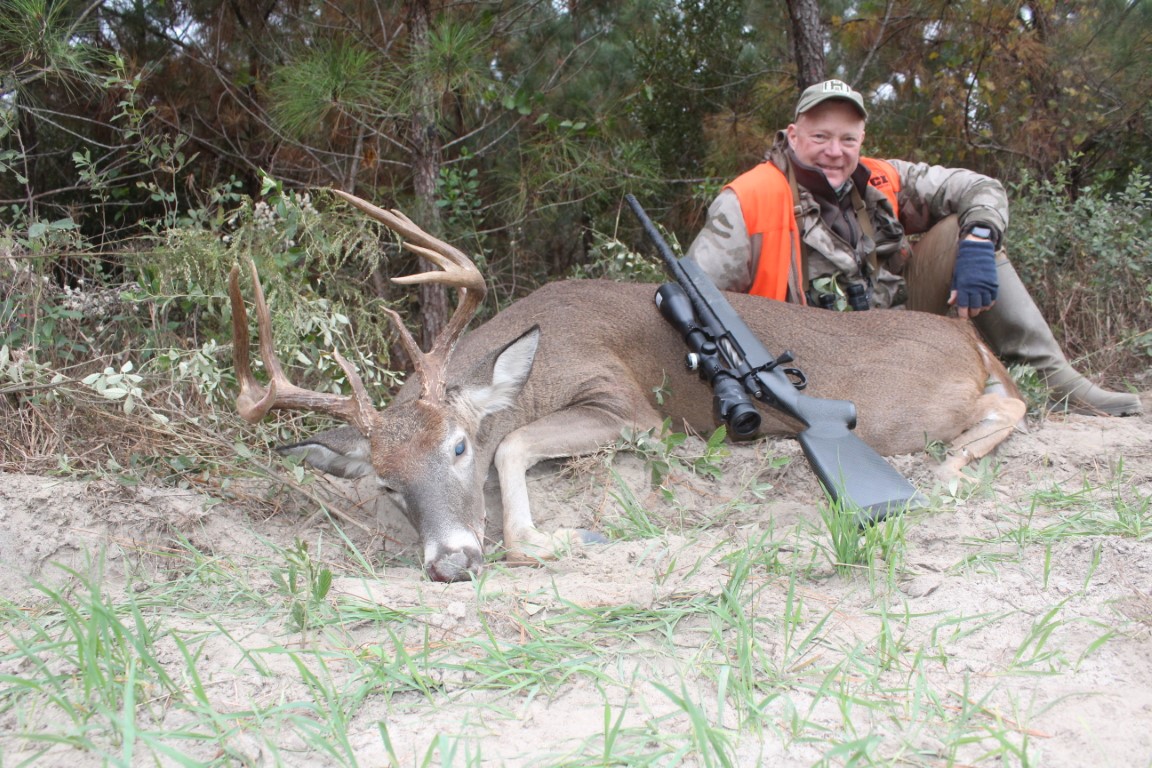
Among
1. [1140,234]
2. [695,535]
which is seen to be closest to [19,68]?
[695,535]

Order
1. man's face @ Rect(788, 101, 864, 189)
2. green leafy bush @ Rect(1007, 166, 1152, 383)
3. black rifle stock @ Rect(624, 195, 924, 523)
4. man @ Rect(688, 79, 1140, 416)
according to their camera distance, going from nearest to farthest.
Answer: black rifle stock @ Rect(624, 195, 924, 523)
man @ Rect(688, 79, 1140, 416)
man's face @ Rect(788, 101, 864, 189)
green leafy bush @ Rect(1007, 166, 1152, 383)

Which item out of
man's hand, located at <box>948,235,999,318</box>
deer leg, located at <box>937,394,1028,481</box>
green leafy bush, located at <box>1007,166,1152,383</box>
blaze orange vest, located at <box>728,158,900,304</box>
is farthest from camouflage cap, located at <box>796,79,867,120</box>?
deer leg, located at <box>937,394,1028,481</box>

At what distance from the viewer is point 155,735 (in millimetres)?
1972

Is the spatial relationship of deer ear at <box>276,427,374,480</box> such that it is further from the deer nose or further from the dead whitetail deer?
the deer nose

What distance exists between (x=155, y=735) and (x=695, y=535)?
1.98m

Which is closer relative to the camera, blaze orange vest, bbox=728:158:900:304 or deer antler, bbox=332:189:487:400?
deer antler, bbox=332:189:487:400

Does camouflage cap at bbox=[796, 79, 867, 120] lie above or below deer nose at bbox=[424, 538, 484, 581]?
above

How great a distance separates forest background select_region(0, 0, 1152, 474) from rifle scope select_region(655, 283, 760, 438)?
1.71 meters

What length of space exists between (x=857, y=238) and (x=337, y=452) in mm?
3390

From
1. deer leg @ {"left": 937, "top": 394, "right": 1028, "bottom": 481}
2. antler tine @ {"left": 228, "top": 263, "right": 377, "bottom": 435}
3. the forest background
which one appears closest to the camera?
antler tine @ {"left": 228, "top": 263, "right": 377, "bottom": 435}

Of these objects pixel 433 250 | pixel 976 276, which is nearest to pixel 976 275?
pixel 976 276

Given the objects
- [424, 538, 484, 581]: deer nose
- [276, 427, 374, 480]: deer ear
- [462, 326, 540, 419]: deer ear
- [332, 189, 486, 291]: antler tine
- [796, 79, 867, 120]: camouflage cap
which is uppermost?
[796, 79, 867, 120]: camouflage cap

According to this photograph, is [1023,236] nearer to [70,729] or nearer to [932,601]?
[932,601]

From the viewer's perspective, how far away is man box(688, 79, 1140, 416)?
539 centimetres
